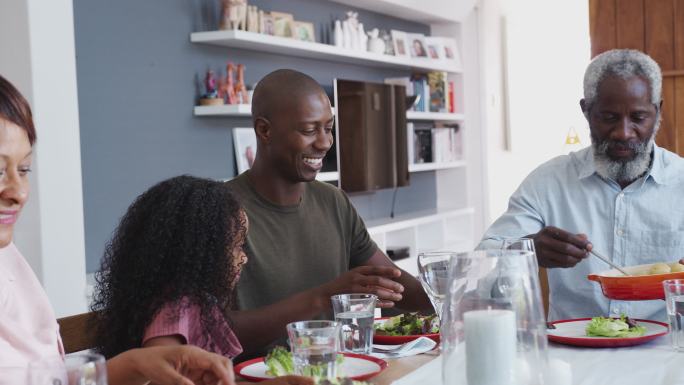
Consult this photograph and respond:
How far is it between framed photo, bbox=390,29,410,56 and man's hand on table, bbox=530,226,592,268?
145 inches

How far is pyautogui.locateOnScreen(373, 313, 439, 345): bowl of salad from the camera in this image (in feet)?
5.96

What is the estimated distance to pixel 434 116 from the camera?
239 inches

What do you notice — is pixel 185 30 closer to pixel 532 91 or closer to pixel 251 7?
pixel 251 7

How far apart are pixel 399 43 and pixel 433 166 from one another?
0.94 metres

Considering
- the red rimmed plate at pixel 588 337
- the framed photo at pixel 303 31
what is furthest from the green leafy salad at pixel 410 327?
the framed photo at pixel 303 31

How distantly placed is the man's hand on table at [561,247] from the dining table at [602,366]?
1.08ft

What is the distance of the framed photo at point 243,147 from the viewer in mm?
4359

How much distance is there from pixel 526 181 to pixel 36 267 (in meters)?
1.78

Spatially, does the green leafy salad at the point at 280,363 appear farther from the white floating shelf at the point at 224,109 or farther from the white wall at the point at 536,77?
the white wall at the point at 536,77

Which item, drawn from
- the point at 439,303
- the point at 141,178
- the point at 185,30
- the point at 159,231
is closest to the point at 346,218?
the point at 439,303

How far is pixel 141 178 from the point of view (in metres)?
3.87


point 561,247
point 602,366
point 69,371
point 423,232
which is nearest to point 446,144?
point 423,232

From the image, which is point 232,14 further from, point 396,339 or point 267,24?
point 396,339

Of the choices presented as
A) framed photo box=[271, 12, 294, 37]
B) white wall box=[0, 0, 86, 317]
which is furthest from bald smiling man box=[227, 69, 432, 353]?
framed photo box=[271, 12, 294, 37]
